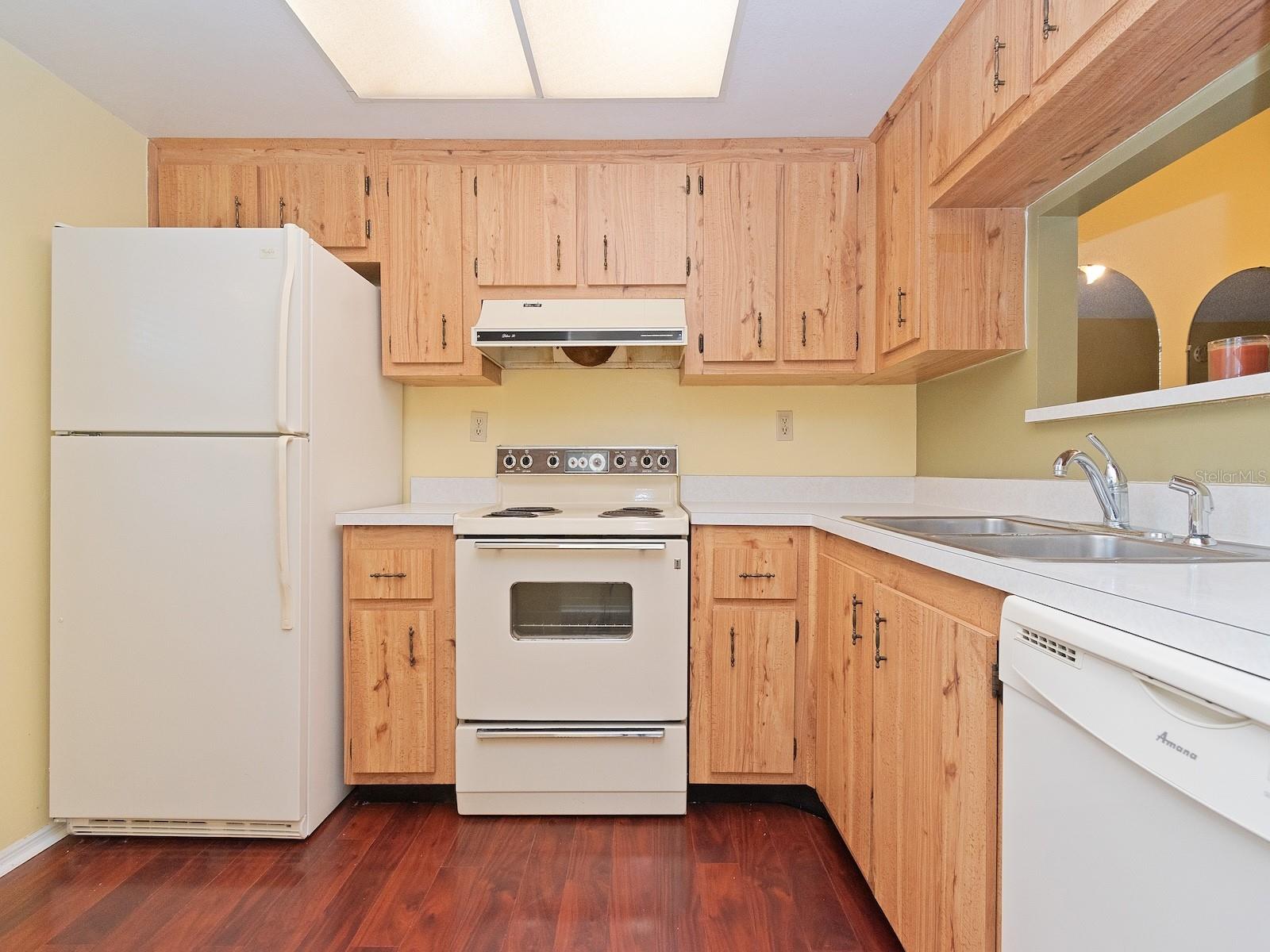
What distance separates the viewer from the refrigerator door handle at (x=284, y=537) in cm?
180

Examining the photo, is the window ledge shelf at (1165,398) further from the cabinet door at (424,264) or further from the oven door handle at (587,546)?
the cabinet door at (424,264)

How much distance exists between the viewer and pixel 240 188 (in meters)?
2.33

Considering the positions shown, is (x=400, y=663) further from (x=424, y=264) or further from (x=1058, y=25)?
(x=1058, y=25)

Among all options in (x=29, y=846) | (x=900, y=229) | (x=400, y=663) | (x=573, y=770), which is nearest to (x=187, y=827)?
(x=29, y=846)

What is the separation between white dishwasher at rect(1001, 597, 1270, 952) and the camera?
1.74 feet

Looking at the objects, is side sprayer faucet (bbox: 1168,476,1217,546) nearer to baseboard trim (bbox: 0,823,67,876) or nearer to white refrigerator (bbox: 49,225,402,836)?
white refrigerator (bbox: 49,225,402,836)

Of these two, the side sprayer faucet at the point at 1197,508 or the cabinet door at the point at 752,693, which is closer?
the side sprayer faucet at the point at 1197,508

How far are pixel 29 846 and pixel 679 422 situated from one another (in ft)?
7.71

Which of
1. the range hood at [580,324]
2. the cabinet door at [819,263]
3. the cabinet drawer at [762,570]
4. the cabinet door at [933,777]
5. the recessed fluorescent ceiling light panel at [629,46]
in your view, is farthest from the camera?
the cabinet door at [819,263]

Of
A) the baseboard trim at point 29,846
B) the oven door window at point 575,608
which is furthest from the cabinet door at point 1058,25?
the baseboard trim at point 29,846

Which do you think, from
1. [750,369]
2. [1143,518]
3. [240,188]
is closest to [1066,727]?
[1143,518]

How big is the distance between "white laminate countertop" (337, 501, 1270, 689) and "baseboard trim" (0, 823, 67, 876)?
2.36 meters

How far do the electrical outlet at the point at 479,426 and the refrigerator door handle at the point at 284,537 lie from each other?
0.88 metres

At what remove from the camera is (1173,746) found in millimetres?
594
